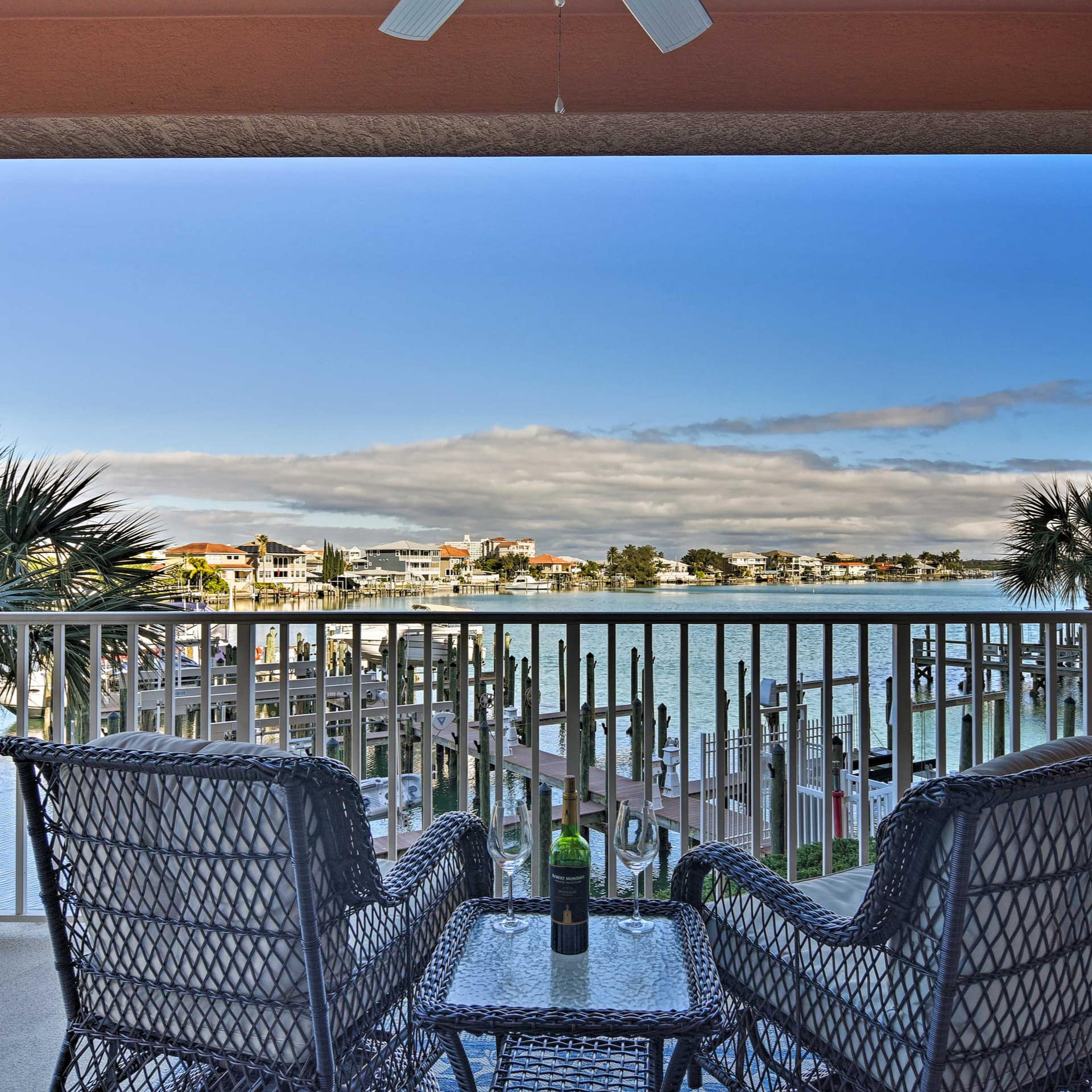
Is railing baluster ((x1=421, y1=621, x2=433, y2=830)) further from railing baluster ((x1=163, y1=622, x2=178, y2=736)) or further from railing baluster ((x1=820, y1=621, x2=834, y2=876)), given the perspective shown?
railing baluster ((x1=820, y1=621, x2=834, y2=876))

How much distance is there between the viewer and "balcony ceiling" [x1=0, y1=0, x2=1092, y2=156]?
10.1 feet

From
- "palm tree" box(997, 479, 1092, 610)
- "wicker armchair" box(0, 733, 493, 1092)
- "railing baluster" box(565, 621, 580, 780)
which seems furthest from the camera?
"palm tree" box(997, 479, 1092, 610)

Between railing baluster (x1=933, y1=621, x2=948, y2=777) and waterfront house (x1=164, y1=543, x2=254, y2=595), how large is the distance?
614 cm

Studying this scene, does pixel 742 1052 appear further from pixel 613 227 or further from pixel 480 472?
pixel 613 227

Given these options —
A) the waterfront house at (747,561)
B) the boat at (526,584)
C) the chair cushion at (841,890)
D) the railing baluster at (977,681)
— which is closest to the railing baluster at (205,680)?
the chair cushion at (841,890)

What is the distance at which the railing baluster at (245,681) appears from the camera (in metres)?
2.52

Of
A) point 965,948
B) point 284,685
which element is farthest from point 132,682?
point 965,948

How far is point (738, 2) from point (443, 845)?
10.7 ft

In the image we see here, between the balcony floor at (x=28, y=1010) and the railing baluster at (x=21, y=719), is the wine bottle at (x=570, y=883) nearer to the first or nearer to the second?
the balcony floor at (x=28, y=1010)

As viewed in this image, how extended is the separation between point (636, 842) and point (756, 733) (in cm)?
129

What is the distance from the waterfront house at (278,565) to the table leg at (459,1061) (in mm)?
8150

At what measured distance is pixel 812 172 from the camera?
14.2 meters

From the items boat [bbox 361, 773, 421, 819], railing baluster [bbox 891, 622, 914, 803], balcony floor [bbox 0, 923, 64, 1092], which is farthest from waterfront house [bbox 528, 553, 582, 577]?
balcony floor [bbox 0, 923, 64, 1092]

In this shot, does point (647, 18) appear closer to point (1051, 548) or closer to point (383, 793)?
point (383, 793)
